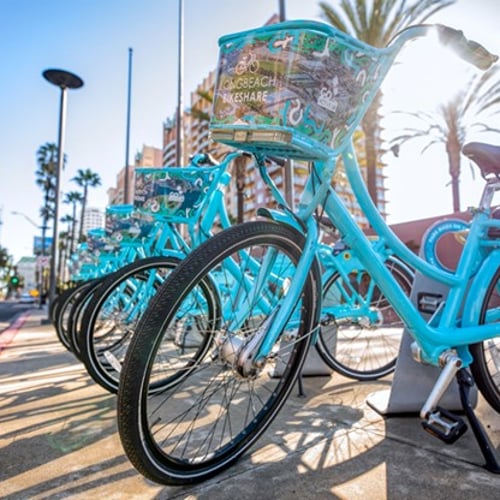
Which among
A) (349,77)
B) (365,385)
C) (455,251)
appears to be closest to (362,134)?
(455,251)

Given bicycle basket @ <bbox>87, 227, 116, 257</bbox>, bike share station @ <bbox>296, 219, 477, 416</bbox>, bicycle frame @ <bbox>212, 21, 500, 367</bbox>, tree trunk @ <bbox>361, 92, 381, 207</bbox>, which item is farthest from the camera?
tree trunk @ <bbox>361, 92, 381, 207</bbox>

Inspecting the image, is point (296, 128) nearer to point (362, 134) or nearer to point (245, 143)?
point (245, 143)

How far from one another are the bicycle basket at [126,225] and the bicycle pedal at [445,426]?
2404 millimetres

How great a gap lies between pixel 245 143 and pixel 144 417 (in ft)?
2.83

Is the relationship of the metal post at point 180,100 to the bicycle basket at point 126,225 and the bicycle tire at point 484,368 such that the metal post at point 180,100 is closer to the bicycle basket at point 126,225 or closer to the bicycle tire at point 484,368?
the bicycle basket at point 126,225

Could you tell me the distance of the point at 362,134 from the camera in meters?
13.2

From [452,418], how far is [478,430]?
0.13m

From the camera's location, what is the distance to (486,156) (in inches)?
69.9

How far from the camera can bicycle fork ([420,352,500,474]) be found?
4.60 feet

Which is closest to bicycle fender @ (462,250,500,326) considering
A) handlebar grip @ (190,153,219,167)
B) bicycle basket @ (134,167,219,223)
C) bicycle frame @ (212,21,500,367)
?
bicycle frame @ (212,21,500,367)

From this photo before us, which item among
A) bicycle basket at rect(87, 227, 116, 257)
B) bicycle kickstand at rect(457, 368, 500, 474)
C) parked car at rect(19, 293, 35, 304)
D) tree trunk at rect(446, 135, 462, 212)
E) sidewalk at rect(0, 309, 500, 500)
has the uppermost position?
tree trunk at rect(446, 135, 462, 212)

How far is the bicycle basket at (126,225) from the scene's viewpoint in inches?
133

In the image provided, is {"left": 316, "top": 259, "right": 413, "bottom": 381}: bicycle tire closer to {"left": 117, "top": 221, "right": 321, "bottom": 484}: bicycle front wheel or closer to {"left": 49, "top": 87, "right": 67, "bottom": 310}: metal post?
{"left": 117, "top": 221, "right": 321, "bottom": 484}: bicycle front wheel

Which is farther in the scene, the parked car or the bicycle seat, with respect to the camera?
the parked car
